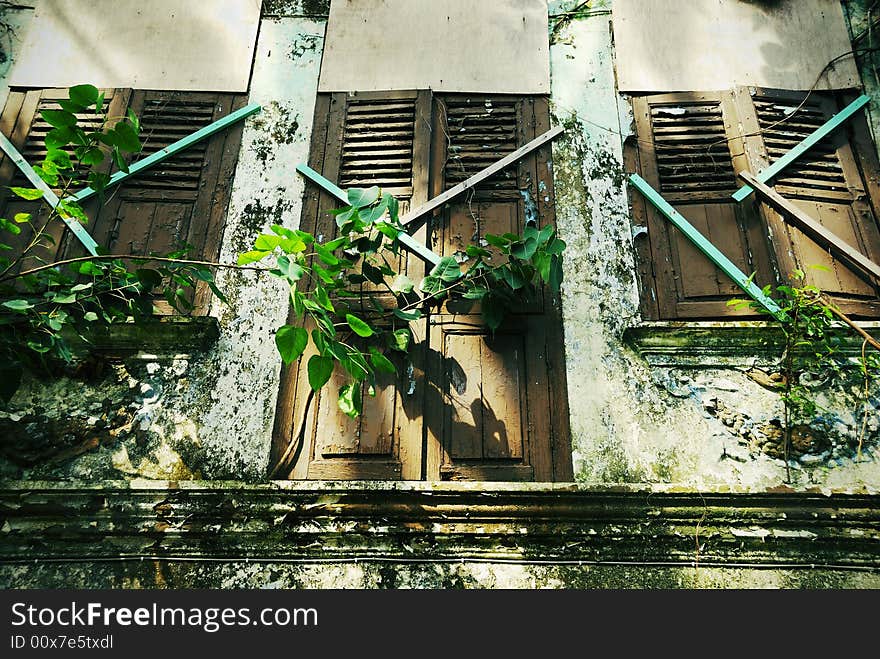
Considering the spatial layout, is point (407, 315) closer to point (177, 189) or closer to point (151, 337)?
point (151, 337)

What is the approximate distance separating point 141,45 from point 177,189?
1.13 meters

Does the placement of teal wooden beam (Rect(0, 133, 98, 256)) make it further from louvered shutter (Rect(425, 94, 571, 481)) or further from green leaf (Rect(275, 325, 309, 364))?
louvered shutter (Rect(425, 94, 571, 481))

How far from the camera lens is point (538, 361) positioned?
13.0 feet

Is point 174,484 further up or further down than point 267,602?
further up

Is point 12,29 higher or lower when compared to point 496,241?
higher

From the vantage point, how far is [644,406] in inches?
150

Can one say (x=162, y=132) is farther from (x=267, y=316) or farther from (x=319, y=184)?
(x=267, y=316)

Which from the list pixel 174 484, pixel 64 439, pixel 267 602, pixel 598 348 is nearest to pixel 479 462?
pixel 598 348

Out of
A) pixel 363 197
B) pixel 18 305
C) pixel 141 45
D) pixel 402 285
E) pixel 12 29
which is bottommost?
pixel 18 305

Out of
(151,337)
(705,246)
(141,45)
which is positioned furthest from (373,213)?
(141,45)

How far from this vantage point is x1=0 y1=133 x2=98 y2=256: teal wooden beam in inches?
165

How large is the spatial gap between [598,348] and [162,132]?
115 inches

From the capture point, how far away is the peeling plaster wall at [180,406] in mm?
3732

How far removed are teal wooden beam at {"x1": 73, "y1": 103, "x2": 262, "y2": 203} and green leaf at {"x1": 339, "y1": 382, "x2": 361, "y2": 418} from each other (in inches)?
75.4
